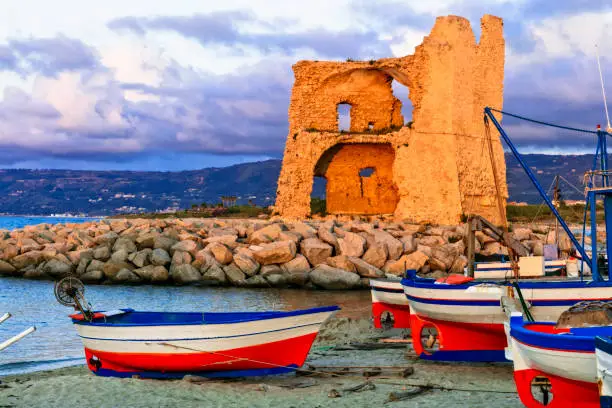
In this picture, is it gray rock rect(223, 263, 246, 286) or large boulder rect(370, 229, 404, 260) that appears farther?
large boulder rect(370, 229, 404, 260)

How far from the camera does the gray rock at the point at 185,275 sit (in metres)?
24.0

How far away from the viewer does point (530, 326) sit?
855 centimetres

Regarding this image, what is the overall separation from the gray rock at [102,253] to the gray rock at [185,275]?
314cm

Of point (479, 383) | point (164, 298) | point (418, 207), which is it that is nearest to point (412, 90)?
point (418, 207)

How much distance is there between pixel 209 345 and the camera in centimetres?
1060

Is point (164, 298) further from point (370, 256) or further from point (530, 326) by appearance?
point (530, 326)

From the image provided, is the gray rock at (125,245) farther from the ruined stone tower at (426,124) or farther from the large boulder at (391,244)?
the large boulder at (391,244)

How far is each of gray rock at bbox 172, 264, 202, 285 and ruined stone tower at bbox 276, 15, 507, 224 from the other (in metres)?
8.33

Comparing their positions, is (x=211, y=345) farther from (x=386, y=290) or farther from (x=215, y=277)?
(x=215, y=277)

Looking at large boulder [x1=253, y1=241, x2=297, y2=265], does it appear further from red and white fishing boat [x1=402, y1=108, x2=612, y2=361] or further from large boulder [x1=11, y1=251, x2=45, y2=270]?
A: red and white fishing boat [x1=402, y1=108, x2=612, y2=361]

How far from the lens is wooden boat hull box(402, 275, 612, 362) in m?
11.4

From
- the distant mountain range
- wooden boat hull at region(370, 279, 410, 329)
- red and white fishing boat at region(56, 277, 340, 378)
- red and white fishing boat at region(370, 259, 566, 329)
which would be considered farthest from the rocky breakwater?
the distant mountain range

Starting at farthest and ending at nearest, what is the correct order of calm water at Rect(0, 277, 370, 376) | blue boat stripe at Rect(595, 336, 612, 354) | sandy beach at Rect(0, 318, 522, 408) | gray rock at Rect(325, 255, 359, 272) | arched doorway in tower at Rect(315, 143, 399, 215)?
arched doorway in tower at Rect(315, 143, 399, 215) < gray rock at Rect(325, 255, 359, 272) < calm water at Rect(0, 277, 370, 376) < sandy beach at Rect(0, 318, 522, 408) < blue boat stripe at Rect(595, 336, 612, 354)

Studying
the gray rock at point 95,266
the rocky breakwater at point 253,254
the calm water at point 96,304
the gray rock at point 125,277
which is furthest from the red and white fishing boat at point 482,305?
the gray rock at point 95,266
